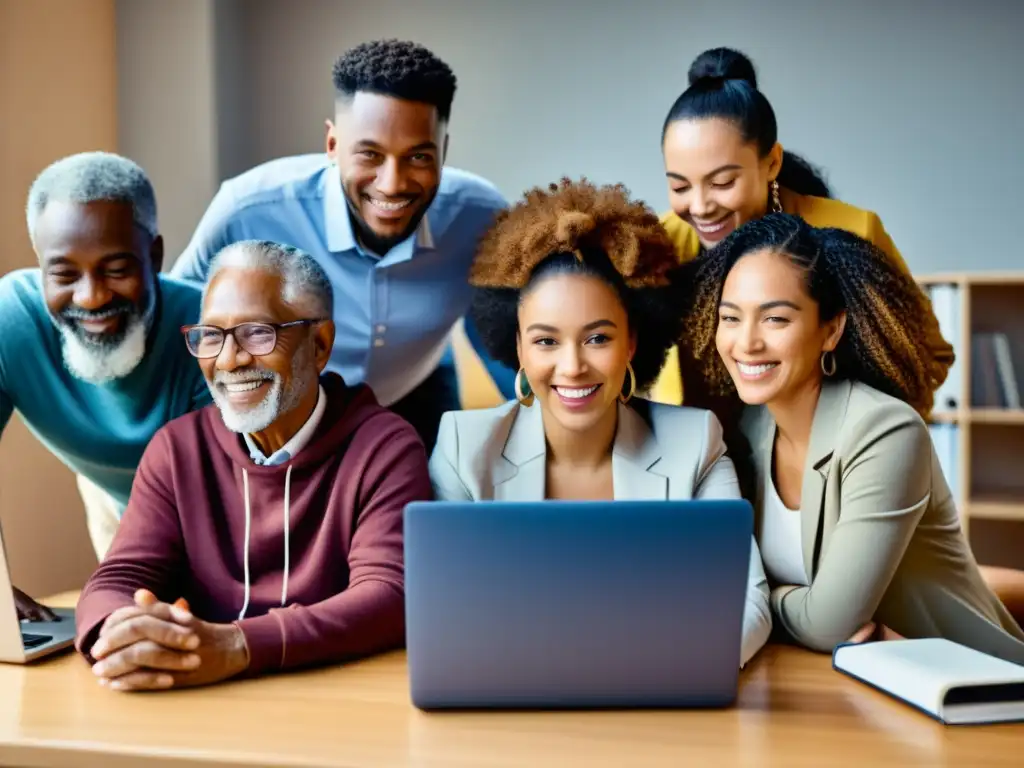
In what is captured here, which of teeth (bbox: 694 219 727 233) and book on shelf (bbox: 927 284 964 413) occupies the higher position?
teeth (bbox: 694 219 727 233)

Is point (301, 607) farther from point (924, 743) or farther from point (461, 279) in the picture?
point (461, 279)

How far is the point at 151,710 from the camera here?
1.26m

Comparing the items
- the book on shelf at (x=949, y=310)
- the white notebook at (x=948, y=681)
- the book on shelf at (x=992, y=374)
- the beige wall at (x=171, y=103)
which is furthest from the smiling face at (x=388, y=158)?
the book on shelf at (x=992, y=374)

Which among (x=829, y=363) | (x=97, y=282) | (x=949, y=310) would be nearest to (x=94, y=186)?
(x=97, y=282)

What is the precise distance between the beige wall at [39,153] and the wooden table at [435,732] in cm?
163

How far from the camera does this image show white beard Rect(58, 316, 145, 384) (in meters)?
1.99

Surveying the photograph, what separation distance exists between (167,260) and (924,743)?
2903 mm

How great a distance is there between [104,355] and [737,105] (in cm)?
135

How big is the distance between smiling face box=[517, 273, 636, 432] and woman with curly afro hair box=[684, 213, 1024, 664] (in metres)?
0.20

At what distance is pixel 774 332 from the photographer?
5.52 ft

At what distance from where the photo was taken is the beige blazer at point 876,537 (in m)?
1.57

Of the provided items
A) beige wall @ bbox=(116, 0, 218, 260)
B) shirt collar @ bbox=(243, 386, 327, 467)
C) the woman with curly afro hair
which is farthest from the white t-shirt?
beige wall @ bbox=(116, 0, 218, 260)

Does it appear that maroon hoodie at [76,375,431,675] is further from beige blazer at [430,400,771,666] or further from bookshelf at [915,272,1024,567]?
bookshelf at [915,272,1024,567]

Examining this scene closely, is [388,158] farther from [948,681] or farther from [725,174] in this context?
→ [948,681]
